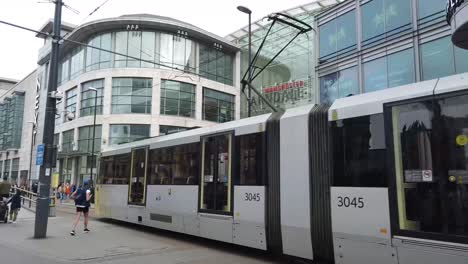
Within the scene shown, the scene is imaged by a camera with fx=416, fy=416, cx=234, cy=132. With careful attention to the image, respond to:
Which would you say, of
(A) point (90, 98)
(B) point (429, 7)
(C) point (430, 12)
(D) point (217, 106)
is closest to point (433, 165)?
(C) point (430, 12)

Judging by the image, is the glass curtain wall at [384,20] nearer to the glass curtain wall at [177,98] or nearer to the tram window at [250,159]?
the tram window at [250,159]

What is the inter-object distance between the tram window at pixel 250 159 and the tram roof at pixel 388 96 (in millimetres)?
2106

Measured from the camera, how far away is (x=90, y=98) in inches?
1772

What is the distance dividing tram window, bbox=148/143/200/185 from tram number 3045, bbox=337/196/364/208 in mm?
4689

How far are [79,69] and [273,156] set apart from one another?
44161 millimetres

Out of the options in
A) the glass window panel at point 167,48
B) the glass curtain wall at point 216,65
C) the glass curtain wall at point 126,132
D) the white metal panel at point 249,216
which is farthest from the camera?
the glass curtain wall at point 216,65

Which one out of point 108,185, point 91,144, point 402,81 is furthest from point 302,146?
point 91,144

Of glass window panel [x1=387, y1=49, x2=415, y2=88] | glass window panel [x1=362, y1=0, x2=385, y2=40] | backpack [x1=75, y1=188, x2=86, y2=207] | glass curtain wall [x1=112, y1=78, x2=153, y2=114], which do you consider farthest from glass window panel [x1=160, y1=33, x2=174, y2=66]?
backpack [x1=75, y1=188, x2=86, y2=207]

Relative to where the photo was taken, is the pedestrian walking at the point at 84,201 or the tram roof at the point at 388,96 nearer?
the tram roof at the point at 388,96

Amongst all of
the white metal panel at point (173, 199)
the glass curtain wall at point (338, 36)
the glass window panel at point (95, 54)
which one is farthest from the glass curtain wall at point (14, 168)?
the white metal panel at point (173, 199)

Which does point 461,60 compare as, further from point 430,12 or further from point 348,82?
point 348,82

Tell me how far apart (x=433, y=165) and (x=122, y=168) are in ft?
39.1

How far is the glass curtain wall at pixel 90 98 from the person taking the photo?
144 feet

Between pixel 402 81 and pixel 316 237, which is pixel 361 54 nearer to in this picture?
pixel 402 81
